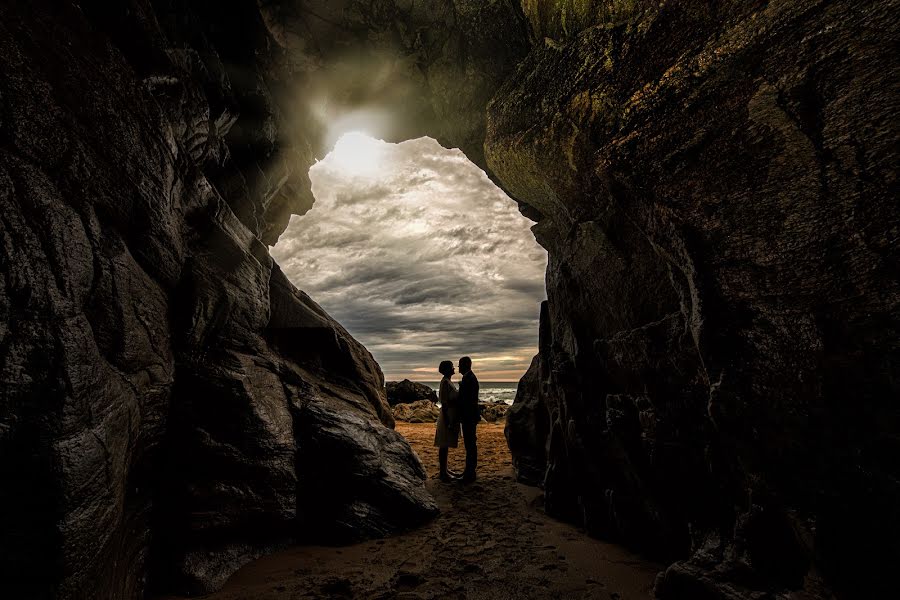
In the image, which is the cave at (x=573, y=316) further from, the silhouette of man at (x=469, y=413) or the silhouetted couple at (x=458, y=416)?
the silhouette of man at (x=469, y=413)

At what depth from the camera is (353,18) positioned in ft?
34.1

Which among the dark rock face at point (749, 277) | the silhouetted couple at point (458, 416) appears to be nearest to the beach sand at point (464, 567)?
the dark rock face at point (749, 277)

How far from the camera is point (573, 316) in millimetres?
6789

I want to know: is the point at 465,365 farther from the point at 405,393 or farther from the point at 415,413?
the point at 405,393

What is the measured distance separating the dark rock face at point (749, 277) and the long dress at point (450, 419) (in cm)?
455

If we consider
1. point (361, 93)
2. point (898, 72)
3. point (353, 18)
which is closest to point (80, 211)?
point (898, 72)

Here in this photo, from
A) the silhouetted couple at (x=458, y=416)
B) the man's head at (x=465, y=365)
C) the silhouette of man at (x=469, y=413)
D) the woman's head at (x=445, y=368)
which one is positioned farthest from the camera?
the woman's head at (x=445, y=368)

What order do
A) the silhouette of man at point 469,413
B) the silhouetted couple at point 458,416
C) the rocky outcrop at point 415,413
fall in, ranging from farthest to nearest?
the rocky outcrop at point 415,413 < the silhouetted couple at point 458,416 < the silhouette of man at point 469,413

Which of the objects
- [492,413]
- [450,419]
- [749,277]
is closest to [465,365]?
[450,419]

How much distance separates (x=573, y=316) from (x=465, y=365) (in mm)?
3807

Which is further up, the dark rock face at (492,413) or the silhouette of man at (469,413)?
the silhouette of man at (469,413)

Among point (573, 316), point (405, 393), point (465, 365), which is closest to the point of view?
point (573, 316)

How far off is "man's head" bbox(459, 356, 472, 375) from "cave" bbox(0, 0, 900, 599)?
2.45 m

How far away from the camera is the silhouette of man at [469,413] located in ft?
29.8
